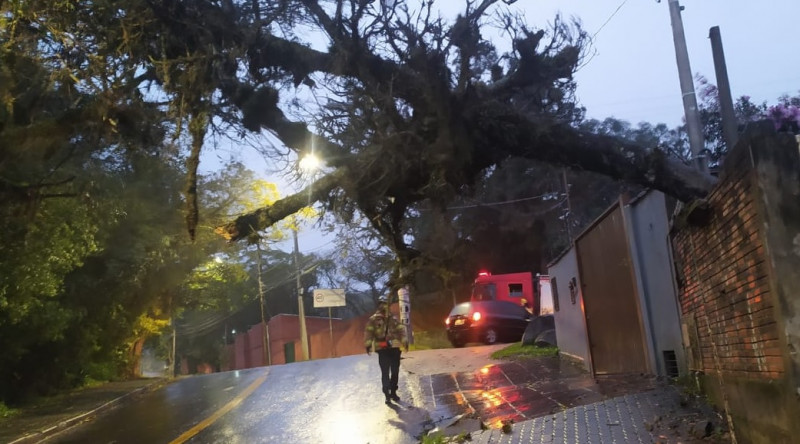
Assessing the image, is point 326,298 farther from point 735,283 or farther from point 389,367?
point 735,283

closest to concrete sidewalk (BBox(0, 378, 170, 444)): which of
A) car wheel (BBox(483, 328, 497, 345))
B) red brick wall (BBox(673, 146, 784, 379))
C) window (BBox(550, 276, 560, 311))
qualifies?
red brick wall (BBox(673, 146, 784, 379))

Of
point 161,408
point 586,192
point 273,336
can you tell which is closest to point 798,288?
point 161,408

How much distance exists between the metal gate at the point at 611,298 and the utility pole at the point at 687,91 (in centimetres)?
148

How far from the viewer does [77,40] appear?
9.43 meters

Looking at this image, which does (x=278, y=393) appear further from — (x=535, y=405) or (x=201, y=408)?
(x=535, y=405)

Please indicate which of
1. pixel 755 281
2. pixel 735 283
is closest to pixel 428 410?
pixel 735 283

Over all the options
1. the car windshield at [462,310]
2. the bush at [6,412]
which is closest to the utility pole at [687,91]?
A: the car windshield at [462,310]

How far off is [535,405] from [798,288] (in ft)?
16.5

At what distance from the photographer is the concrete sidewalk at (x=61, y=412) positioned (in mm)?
11532

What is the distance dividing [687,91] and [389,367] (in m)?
6.53

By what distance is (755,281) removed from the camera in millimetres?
5148

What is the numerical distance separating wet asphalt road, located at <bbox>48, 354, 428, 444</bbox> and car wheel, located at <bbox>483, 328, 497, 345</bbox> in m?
6.64

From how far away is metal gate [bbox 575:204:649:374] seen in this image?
33.9 ft

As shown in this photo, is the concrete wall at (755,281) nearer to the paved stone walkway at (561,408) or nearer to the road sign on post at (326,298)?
the paved stone walkway at (561,408)
